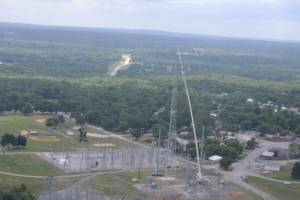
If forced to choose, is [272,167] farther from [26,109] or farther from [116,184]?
[26,109]

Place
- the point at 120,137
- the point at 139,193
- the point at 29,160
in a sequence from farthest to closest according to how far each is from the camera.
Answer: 1. the point at 120,137
2. the point at 29,160
3. the point at 139,193

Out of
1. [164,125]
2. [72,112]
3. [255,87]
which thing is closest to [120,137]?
[164,125]

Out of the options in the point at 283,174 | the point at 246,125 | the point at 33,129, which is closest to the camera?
the point at 283,174

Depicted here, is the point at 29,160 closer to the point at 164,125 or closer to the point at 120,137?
the point at 120,137

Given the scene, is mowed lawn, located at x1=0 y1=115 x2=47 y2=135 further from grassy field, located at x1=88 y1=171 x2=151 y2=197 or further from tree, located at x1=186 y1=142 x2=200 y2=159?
grassy field, located at x1=88 y1=171 x2=151 y2=197

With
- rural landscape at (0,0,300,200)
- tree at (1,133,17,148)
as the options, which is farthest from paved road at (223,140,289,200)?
tree at (1,133,17,148)

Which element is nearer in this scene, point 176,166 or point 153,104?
point 176,166

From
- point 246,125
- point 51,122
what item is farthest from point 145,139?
point 246,125

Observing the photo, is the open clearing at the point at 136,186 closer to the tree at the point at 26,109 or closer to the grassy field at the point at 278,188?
the grassy field at the point at 278,188
